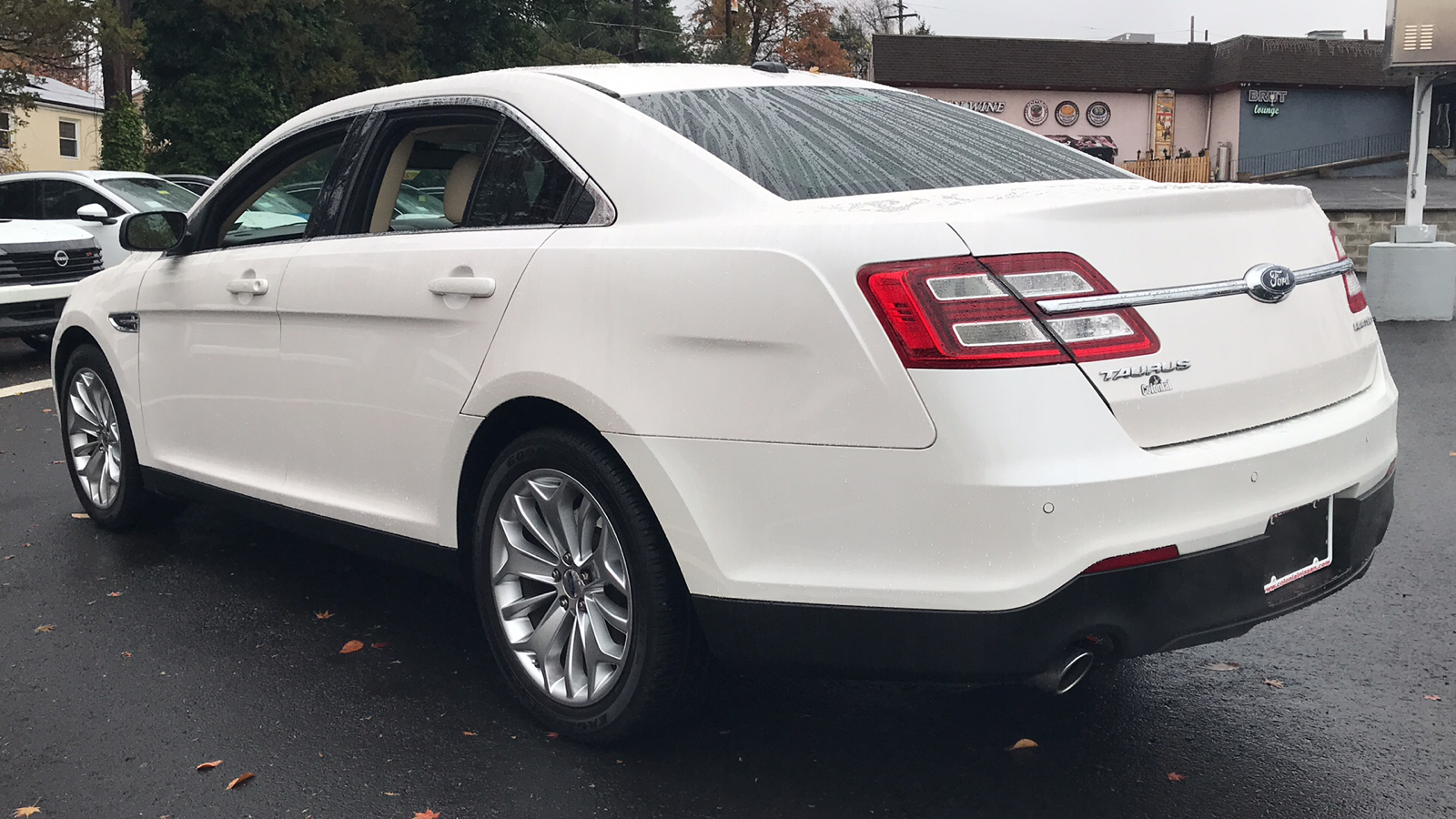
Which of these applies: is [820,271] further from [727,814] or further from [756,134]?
[727,814]

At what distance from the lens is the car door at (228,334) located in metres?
4.29

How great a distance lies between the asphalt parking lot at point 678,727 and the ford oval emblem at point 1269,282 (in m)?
1.14

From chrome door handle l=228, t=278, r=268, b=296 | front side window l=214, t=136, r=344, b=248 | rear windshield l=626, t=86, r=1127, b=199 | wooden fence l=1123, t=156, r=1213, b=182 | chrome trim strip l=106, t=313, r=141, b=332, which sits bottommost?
chrome trim strip l=106, t=313, r=141, b=332

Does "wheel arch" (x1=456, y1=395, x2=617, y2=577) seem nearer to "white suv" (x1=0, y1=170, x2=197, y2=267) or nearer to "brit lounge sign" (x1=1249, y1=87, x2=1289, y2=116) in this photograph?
"white suv" (x1=0, y1=170, x2=197, y2=267)

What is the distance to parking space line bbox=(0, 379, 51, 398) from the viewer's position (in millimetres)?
10016

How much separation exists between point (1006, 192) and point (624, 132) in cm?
97

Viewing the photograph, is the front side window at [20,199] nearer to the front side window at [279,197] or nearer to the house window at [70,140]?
the front side window at [279,197]

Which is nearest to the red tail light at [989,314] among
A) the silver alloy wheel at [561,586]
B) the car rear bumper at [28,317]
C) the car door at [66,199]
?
the silver alloy wheel at [561,586]

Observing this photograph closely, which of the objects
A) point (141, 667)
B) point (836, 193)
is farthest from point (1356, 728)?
point (141, 667)

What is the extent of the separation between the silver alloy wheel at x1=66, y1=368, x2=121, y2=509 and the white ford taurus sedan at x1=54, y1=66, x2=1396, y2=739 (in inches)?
69.0

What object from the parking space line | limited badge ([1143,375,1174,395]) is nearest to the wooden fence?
the parking space line

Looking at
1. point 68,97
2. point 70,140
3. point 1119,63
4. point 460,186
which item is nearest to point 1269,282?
point 460,186

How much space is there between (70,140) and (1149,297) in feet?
172

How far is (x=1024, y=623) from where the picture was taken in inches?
103
